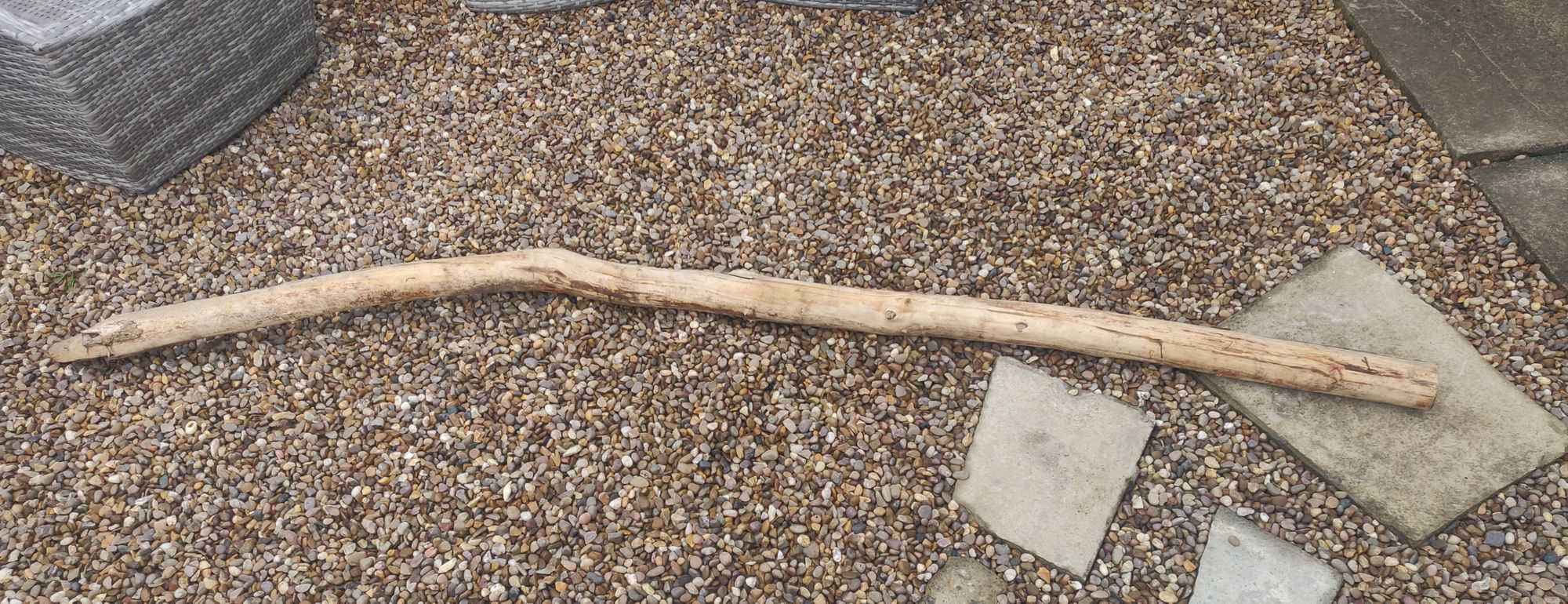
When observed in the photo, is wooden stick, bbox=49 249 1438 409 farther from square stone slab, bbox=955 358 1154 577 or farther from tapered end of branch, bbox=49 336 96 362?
square stone slab, bbox=955 358 1154 577

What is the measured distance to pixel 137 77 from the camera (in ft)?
11.8

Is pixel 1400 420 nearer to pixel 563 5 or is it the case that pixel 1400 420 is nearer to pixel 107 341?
pixel 563 5

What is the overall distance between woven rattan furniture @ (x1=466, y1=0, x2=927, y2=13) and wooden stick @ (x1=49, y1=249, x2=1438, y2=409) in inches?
63.7

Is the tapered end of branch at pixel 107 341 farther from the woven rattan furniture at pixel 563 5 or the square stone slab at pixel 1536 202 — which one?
the square stone slab at pixel 1536 202

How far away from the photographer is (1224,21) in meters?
4.20

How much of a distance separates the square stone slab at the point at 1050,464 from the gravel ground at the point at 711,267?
61mm

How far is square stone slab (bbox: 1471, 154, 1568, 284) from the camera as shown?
3287 millimetres

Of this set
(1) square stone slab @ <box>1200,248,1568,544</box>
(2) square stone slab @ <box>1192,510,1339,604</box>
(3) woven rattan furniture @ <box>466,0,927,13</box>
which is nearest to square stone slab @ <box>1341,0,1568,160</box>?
(1) square stone slab @ <box>1200,248,1568,544</box>

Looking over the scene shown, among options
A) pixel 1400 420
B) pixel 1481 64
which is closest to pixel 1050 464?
pixel 1400 420

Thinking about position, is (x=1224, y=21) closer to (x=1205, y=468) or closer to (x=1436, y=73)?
(x=1436, y=73)


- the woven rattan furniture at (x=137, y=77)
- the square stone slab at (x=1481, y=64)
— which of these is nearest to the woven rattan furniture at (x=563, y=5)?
the woven rattan furniture at (x=137, y=77)

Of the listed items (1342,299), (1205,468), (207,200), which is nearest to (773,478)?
(1205,468)

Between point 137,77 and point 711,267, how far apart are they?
216cm

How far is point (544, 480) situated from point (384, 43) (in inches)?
96.4
